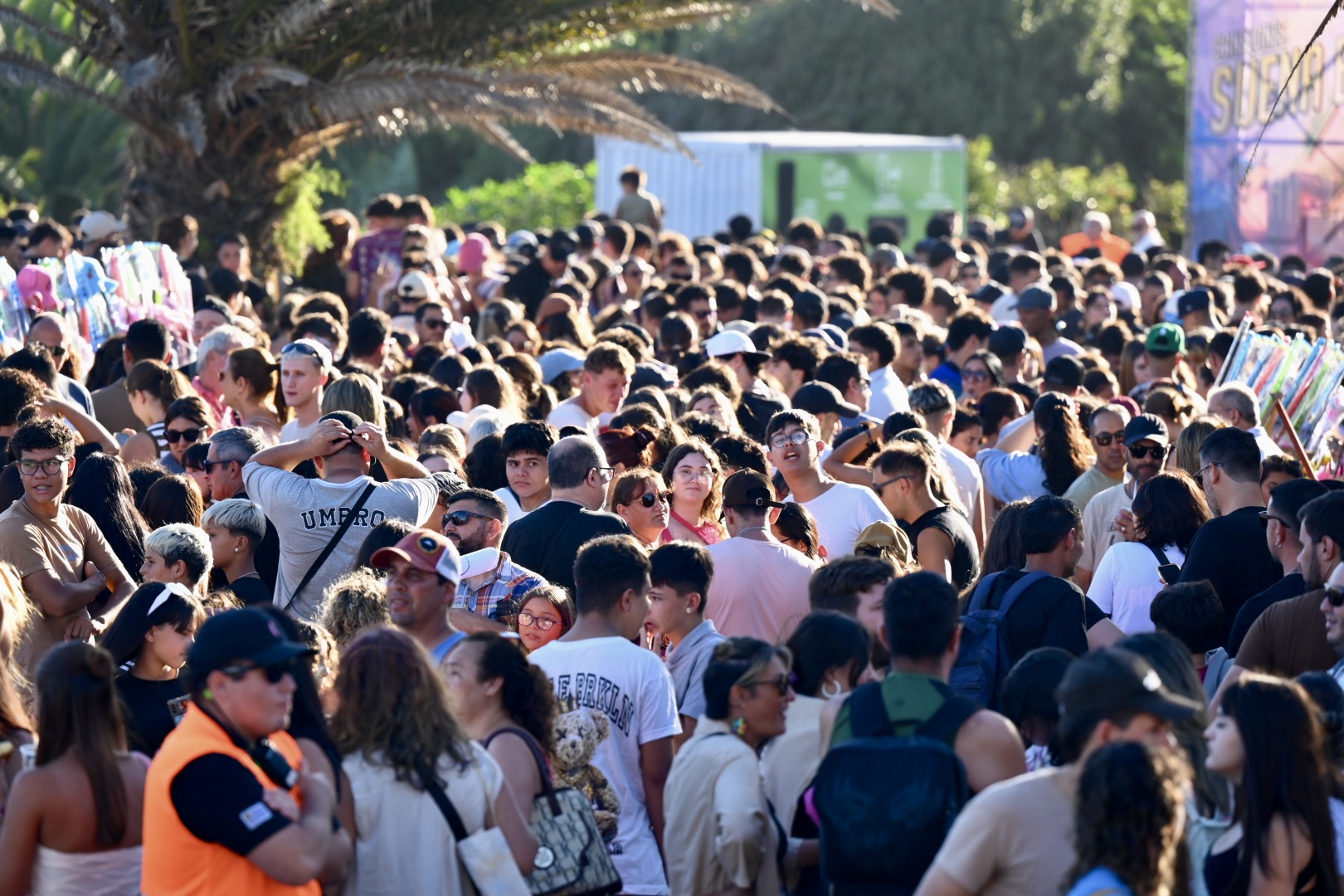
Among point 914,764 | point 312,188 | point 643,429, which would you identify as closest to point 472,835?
point 914,764

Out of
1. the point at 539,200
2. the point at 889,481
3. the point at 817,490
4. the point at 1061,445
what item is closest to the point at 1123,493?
the point at 1061,445

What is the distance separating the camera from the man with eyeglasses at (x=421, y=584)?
4875 millimetres

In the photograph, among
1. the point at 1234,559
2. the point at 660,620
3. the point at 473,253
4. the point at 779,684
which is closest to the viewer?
the point at 779,684

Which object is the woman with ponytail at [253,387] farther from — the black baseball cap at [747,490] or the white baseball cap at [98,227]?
the white baseball cap at [98,227]

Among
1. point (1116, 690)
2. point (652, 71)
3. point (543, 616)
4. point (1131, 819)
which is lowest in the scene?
point (543, 616)

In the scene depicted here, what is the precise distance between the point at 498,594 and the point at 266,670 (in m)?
2.15

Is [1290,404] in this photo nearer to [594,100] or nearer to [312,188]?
[594,100]

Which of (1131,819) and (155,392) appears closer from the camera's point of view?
(1131,819)

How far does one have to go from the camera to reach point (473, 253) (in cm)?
1498

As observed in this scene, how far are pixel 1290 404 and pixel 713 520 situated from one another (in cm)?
373

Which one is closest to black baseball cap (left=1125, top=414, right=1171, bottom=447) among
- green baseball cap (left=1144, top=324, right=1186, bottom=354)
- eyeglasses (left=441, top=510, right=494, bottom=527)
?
green baseball cap (left=1144, top=324, right=1186, bottom=354)

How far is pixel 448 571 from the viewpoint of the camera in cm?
493

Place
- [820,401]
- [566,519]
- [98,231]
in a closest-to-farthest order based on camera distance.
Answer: [566,519]
[820,401]
[98,231]

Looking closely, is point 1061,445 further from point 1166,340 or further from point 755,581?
point 755,581
